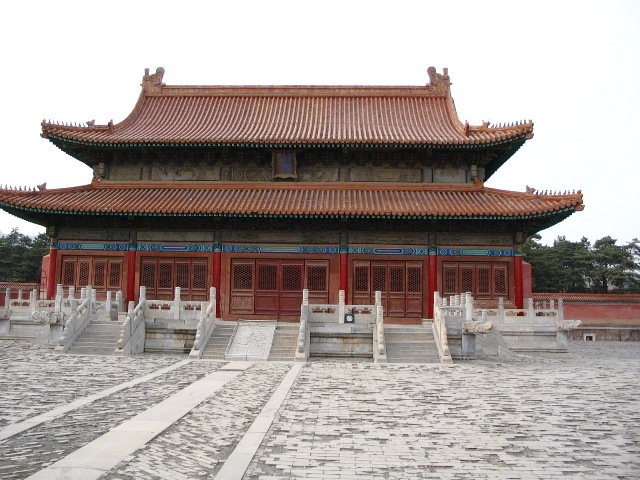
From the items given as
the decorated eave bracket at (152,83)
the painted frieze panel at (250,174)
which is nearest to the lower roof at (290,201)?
the painted frieze panel at (250,174)

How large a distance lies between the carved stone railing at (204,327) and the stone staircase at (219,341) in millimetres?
156

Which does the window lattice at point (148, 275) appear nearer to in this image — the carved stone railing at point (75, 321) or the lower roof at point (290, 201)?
the lower roof at point (290, 201)

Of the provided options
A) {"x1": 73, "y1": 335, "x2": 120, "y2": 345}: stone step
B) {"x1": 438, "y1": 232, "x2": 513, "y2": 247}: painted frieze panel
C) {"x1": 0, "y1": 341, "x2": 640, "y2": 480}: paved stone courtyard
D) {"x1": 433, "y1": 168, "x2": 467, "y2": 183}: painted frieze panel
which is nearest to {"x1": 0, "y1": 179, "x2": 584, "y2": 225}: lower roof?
{"x1": 433, "y1": 168, "x2": 467, "y2": 183}: painted frieze panel

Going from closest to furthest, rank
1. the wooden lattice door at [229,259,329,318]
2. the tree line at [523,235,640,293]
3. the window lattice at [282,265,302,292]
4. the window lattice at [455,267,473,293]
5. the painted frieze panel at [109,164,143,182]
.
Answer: the window lattice at [455,267,473,293], the wooden lattice door at [229,259,329,318], the window lattice at [282,265,302,292], the painted frieze panel at [109,164,143,182], the tree line at [523,235,640,293]

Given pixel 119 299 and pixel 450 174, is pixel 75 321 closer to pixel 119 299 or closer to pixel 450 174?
pixel 119 299

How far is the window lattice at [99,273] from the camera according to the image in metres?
23.7

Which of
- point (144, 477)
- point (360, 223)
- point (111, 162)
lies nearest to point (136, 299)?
point (111, 162)

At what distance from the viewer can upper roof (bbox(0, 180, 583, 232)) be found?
21469 millimetres

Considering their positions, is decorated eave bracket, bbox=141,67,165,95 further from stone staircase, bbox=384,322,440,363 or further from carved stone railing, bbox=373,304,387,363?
stone staircase, bbox=384,322,440,363

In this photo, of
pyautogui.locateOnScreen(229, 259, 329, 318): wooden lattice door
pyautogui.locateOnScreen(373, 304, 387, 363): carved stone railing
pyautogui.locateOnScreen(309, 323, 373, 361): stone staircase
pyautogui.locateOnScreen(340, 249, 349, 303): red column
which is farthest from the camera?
pyautogui.locateOnScreen(229, 259, 329, 318): wooden lattice door

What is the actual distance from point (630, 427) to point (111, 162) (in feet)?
72.9

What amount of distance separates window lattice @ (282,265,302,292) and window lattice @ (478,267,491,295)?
714 cm

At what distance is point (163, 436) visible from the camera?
26.0 feet

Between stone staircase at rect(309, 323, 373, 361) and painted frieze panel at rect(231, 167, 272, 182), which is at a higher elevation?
painted frieze panel at rect(231, 167, 272, 182)
